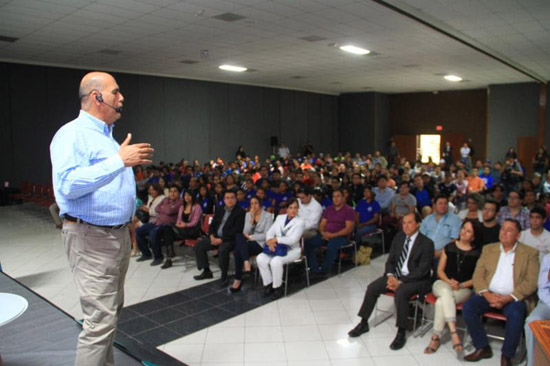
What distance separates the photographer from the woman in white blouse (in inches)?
201

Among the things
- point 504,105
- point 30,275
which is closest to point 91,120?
point 30,275

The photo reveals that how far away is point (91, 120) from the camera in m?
1.96

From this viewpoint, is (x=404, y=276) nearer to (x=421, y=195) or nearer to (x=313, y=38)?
(x=421, y=195)

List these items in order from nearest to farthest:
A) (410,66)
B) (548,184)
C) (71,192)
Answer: (71,192) < (548,184) < (410,66)

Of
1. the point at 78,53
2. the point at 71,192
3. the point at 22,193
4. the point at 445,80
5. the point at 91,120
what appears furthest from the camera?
the point at 445,80

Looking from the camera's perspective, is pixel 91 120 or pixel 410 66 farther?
pixel 410 66

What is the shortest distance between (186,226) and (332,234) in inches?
81.6

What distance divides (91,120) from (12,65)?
1180 centimetres

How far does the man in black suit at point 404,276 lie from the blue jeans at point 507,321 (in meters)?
0.48

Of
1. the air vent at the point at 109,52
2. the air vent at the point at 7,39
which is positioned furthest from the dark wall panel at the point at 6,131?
the air vent at the point at 109,52

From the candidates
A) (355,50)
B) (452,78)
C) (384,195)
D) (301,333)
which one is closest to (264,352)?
(301,333)

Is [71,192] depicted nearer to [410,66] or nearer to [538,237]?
[538,237]

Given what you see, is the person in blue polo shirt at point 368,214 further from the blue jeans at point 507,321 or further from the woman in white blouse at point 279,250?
the blue jeans at point 507,321

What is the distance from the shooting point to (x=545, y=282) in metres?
3.49
